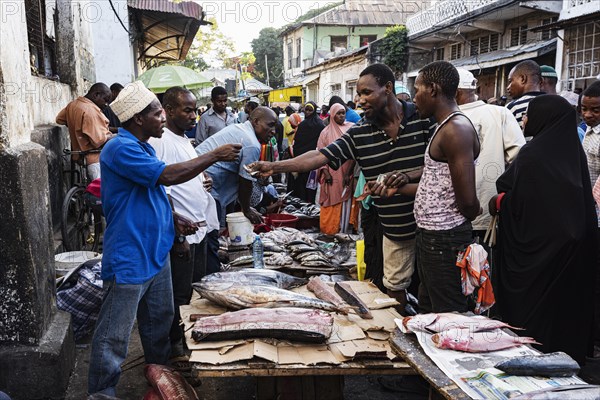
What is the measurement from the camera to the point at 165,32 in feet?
59.2

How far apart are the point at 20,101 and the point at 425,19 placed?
18801mm

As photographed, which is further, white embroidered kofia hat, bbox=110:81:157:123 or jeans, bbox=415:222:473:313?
jeans, bbox=415:222:473:313

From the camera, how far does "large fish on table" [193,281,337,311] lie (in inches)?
141

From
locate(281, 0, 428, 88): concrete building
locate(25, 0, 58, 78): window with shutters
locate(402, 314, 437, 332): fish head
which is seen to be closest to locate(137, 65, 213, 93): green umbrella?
locate(25, 0, 58, 78): window with shutters

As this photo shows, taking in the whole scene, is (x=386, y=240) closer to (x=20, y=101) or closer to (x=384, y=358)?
(x=384, y=358)

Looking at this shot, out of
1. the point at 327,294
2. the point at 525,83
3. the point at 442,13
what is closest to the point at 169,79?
the point at 525,83

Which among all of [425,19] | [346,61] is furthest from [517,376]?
[346,61]

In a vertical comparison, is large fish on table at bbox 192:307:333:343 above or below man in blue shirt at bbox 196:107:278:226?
below

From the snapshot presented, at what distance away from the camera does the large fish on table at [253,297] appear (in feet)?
11.8

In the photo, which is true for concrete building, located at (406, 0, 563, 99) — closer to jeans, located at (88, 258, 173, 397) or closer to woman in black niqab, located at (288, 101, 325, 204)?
woman in black niqab, located at (288, 101, 325, 204)

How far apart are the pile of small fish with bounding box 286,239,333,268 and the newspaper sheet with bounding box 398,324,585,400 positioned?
2.90 metres

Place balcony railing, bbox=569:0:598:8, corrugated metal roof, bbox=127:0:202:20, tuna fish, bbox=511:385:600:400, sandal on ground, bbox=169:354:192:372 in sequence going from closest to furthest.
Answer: tuna fish, bbox=511:385:600:400, sandal on ground, bbox=169:354:192:372, balcony railing, bbox=569:0:598:8, corrugated metal roof, bbox=127:0:202:20

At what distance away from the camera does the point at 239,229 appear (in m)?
6.21

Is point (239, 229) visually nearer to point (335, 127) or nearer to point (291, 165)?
point (291, 165)
